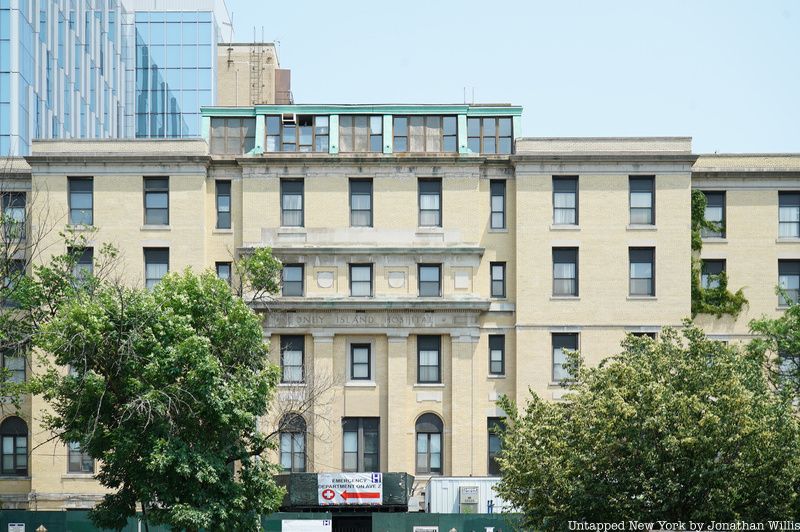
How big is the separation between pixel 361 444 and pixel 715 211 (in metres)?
20.4

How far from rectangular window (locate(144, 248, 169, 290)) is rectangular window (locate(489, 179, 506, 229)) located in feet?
51.2

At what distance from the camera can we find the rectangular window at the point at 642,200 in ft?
224

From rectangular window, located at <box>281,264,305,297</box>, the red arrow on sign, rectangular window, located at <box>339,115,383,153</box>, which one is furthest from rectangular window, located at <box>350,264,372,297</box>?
the red arrow on sign

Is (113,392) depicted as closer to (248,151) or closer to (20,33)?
(248,151)

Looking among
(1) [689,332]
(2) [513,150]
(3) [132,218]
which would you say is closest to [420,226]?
(2) [513,150]

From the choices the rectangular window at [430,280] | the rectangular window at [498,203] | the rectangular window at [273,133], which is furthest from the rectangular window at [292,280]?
the rectangular window at [498,203]

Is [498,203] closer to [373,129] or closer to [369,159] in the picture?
[369,159]

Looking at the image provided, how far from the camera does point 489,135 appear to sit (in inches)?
2736

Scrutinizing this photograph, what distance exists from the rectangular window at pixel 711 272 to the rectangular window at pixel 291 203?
19.5 m

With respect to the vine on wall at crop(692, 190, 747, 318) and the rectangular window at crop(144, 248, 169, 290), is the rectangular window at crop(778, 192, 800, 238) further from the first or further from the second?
the rectangular window at crop(144, 248, 169, 290)

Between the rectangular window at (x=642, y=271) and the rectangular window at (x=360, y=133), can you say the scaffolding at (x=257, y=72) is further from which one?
the rectangular window at (x=642, y=271)

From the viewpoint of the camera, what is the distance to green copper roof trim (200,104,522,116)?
226 ft

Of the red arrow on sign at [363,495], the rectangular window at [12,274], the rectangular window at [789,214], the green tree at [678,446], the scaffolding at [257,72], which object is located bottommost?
the red arrow on sign at [363,495]

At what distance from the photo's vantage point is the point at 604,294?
67812 millimetres
